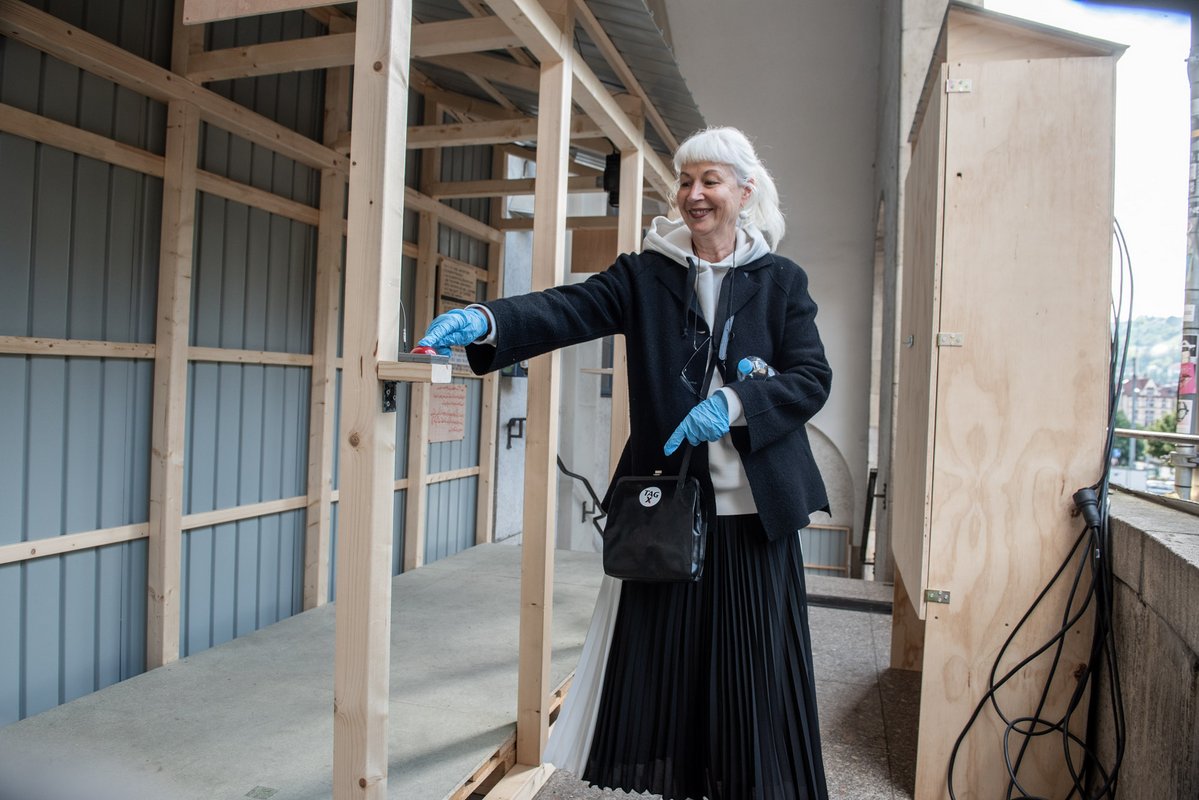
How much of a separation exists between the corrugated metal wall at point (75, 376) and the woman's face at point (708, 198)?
219 centimetres

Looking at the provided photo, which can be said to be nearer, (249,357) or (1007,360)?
(1007,360)

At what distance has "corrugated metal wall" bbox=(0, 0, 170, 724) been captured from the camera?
8.32 ft

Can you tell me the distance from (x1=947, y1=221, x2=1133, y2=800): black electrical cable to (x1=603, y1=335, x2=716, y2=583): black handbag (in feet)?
3.47

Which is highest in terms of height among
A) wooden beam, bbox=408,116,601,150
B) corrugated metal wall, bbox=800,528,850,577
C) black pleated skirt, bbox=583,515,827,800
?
wooden beam, bbox=408,116,601,150

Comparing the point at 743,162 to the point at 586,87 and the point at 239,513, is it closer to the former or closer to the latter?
the point at 586,87

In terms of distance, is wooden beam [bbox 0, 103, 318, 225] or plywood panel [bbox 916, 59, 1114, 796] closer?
plywood panel [bbox 916, 59, 1114, 796]

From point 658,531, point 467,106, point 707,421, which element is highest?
point 467,106

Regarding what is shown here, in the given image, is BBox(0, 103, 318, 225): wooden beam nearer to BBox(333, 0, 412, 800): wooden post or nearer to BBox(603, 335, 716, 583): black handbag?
BBox(333, 0, 412, 800): wooden post

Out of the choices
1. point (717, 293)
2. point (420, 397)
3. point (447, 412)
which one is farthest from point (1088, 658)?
point (447, 412)

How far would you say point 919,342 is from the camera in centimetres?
245

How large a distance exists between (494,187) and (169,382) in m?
2.34

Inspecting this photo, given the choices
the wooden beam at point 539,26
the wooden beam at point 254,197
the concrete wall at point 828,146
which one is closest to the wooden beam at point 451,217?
the wooden beam at point 254,197

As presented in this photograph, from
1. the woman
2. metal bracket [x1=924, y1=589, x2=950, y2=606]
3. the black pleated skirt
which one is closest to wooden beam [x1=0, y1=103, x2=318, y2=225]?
the woman

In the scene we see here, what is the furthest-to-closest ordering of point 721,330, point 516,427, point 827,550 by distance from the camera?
point 827,550, point 516,427, point 721,330
